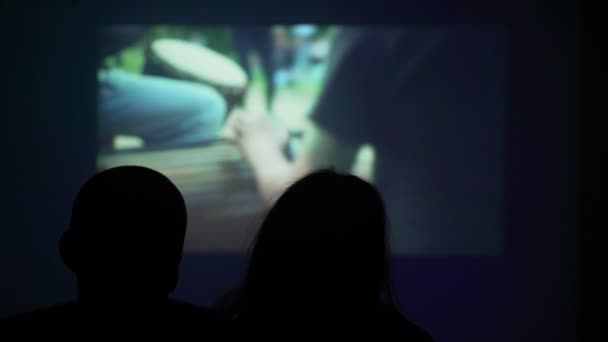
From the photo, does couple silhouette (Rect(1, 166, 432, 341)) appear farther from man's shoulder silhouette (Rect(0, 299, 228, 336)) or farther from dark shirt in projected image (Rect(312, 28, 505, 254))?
dark shirt in projected image (Rect(312, 28, 505, 254))

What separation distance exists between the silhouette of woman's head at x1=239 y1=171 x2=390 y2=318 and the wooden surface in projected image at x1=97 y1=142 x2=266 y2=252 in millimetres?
2719

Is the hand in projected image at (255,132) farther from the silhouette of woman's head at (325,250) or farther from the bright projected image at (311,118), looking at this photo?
the silhouette of woman's head at (325,250)

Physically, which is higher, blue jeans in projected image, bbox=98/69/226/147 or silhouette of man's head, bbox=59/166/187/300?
blue jeans in projected image, bbox=98/69/226/147

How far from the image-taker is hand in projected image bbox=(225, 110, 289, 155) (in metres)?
3.64

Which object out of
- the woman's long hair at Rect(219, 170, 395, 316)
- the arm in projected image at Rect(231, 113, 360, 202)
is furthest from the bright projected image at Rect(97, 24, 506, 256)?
the woman's long hair at Rect(219, 170, 395, 316)

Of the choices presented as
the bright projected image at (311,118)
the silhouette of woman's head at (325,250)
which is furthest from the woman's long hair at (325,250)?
the bright projected image at (311,118)

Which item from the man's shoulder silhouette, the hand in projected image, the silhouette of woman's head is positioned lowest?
the man's shoulder silhouette

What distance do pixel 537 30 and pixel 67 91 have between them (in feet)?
8.43

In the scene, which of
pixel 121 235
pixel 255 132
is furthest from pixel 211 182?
pixel 121 235

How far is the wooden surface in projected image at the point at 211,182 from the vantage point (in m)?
3.64

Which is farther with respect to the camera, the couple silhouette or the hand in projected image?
the hand in projected image

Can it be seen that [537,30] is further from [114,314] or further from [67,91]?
[114,314]

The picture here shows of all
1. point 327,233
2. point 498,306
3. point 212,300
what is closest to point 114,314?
point 327,233

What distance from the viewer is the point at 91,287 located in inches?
36.9
